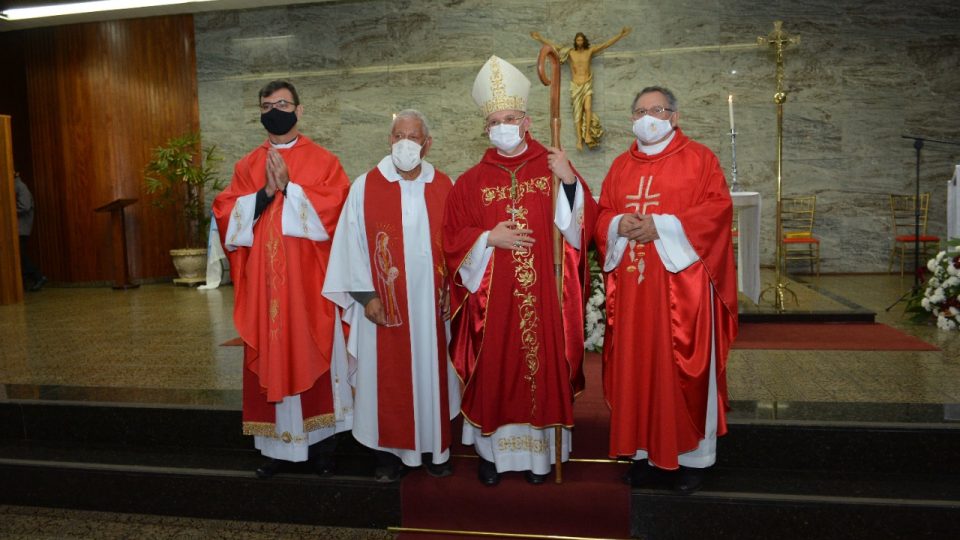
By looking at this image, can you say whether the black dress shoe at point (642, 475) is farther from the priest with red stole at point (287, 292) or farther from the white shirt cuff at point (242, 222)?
the white shirt cuff at point (242, 222)

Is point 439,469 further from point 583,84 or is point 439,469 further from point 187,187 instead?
point 187,187

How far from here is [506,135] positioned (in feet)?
10.2

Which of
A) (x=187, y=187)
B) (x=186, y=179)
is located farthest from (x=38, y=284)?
(x=186, y=179)

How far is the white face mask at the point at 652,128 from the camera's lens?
310cm

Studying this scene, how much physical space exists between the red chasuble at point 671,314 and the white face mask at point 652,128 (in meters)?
0.09

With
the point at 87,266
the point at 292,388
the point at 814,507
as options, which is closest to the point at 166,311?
the point at 87,266

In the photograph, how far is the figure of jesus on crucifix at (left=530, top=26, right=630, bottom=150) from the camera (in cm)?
1007

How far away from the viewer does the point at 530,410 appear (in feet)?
10.5

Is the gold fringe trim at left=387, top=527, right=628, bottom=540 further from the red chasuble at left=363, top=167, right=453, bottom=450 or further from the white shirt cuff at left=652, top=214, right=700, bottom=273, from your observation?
the white shirt cuff at left=652, top=214, right=700, bottom=273

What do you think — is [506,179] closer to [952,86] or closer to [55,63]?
[952,86]

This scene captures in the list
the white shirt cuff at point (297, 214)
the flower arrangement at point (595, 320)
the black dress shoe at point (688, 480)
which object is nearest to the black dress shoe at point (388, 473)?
the white shirt cuff at point (297, 214)

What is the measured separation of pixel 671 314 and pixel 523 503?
1.03 metres

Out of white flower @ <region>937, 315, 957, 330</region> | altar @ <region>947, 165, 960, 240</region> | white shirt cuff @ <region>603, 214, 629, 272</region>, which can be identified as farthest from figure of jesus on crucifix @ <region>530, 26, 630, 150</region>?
white shirt cuff @ <region>603, 214, 629, 272</region>

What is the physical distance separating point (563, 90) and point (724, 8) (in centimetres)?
237
